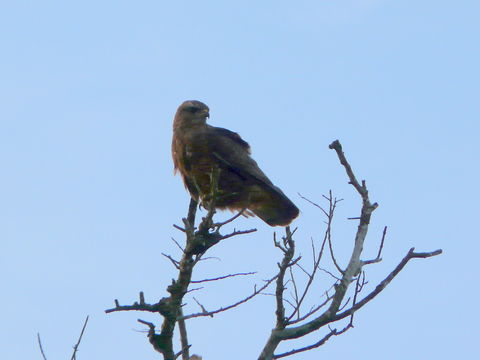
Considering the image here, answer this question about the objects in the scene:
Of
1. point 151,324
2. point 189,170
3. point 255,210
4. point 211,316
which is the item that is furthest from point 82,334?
point 255,210

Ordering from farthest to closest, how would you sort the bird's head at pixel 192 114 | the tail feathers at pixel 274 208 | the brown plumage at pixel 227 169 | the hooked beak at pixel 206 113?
the hooked beak at pixel 206 113
the bird's head at pixel 192 114
the tail feathers at pixel 274 208
the brown plumage at pixel 227 169

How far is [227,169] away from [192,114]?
0.96m

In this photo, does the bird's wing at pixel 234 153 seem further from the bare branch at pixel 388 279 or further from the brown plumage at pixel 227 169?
the bare branch at pixel 388 279

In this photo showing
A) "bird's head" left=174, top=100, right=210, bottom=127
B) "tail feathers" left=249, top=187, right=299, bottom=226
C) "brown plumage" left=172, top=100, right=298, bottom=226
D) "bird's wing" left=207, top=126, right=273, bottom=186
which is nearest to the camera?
"brown plumage" left=172, top=100, right=298, bottom=226

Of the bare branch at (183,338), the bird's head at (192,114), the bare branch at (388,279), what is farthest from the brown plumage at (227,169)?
the bare branch at (388,279)

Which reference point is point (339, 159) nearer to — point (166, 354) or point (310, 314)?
point (310, 314)

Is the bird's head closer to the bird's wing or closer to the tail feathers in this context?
the bird's wing

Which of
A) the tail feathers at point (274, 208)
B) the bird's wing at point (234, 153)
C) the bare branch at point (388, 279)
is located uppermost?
the bird's wing at point (234, 153)

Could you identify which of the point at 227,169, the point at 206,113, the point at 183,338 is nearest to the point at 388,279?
the point at 183,338

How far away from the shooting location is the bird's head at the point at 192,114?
9.27 metres

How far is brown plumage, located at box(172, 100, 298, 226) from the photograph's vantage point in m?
8.51

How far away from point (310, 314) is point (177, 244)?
98 centimetres

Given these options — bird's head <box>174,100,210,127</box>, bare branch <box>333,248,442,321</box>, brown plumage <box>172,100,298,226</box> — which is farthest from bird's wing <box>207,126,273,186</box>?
bare branch <box>333,248,442,321</box>

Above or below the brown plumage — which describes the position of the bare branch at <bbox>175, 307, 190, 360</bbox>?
below
